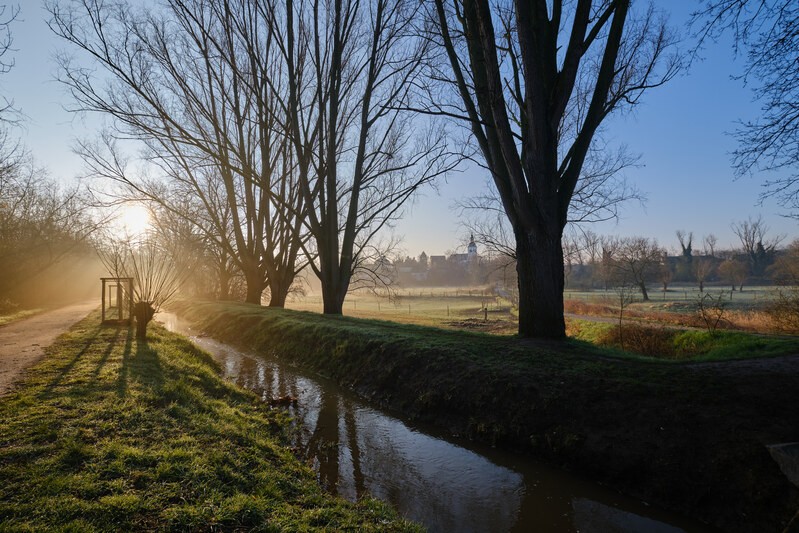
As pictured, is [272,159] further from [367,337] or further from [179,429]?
[179,429]

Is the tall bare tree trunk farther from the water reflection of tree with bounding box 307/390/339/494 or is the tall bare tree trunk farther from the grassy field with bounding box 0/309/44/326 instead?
the grassy field with bounding box 0/309/44/326

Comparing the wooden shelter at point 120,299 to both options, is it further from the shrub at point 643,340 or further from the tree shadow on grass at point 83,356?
the shrub at point 643,340

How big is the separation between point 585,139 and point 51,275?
4381 cm

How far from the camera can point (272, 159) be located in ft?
66.7

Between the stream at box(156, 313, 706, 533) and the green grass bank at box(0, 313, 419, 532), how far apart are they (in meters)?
0.46

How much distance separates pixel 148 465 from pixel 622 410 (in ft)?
17.0

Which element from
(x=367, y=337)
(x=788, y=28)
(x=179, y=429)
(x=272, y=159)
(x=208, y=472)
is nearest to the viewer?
(x=208, y=472)

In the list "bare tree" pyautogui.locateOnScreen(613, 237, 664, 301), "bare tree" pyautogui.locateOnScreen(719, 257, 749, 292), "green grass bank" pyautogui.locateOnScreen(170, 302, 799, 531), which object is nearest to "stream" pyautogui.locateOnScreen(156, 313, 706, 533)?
"green grass bank" pyautogui.locateOnScreen(170, 302, 799, 531)

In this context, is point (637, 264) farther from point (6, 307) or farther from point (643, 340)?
point (6, 307)

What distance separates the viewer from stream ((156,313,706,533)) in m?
3.91

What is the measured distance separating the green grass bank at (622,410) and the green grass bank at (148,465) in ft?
7.99

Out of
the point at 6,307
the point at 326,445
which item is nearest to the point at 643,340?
the point at 326,445

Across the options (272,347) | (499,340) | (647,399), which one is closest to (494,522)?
→ (647,399)

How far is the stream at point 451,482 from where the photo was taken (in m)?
3.91
